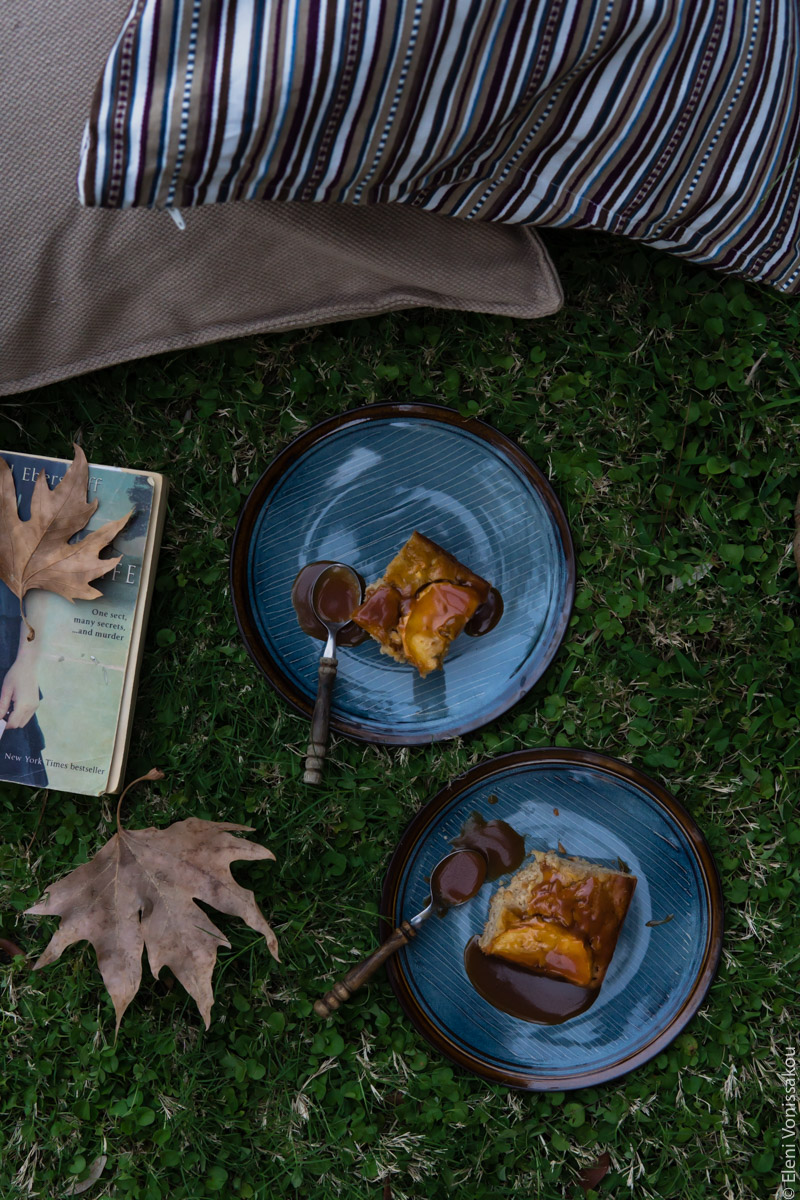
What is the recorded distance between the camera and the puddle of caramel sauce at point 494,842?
1.82 m

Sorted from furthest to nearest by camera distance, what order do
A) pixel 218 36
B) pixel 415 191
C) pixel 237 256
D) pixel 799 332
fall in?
1. pixel 799 332
2. pixel 237 256
3. pixel 415 191
4. pixel 218 36

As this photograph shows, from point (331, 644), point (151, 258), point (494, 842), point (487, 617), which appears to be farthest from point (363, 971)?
point (151, 258)

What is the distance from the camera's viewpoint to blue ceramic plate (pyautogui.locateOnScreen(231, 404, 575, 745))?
180cm

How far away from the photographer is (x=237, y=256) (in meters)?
1.58

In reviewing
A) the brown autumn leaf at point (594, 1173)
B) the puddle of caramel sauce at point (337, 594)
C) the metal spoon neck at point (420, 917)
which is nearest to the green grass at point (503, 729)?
the brown autumn leaf at point (594, 1173)

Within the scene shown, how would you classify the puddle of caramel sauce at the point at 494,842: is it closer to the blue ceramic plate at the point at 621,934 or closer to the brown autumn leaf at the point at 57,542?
the blue ceramic plate at the point at 621,934

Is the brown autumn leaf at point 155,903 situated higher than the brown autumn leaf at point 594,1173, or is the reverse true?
the brown autumn leaf at point 155,903

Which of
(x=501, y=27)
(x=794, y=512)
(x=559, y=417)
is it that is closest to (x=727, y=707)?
(x=794, y=512)

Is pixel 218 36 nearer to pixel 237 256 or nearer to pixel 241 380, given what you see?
pixel 237 256

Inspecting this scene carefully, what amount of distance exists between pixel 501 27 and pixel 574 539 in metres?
0.99

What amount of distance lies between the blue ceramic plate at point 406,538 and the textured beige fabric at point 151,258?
0.88 feet

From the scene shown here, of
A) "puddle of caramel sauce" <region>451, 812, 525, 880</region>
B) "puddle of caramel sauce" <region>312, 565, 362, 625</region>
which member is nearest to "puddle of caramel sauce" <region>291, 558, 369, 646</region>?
"puddle of caramel sauce" <region>312, 565, 362, 625</region>

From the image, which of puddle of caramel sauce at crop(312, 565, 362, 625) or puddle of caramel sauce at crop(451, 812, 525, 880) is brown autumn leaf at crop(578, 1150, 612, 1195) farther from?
puddle of caramel sauce at crop(312, 565, 362, 625)

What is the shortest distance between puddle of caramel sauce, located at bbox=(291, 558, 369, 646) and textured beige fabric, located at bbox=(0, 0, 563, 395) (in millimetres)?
515
